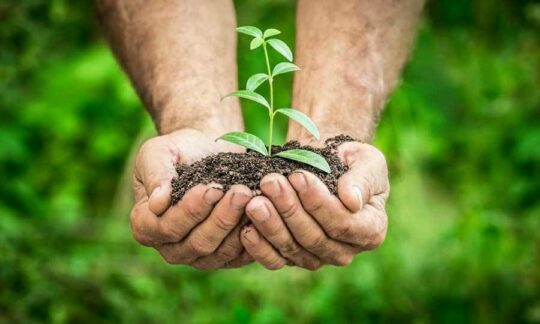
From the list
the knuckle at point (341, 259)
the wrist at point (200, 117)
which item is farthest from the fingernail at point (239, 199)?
the wrist at point (200, 117)

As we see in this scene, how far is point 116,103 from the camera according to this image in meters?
4.57

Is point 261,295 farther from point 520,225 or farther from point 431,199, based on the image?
point 431,199

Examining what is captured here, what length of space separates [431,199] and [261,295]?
2.02 meters

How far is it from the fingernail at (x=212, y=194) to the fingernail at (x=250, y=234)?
11 cm

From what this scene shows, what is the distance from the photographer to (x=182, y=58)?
2.27 meters

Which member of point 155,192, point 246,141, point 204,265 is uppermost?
point 246,141

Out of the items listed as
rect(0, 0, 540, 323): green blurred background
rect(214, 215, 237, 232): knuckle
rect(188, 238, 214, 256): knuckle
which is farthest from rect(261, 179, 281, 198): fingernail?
rect(0, 0, 540, 323): green blurred background

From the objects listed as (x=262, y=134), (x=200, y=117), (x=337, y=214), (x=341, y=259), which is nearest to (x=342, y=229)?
(x=337, y=214)

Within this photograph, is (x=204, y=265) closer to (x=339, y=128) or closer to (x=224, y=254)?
(x=224, y=254)

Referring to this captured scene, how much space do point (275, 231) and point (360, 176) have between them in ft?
0.81

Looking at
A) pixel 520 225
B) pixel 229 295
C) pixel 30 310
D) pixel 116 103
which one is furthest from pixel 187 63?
pixel 116 103

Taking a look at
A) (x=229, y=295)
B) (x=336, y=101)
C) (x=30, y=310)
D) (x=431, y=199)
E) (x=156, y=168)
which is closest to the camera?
(x=156, y=168)

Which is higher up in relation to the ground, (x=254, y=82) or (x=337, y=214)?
(x=254, y=82)

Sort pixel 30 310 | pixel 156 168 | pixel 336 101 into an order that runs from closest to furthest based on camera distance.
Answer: pixel 156 168
pixel 336 101
pixel 30 310
